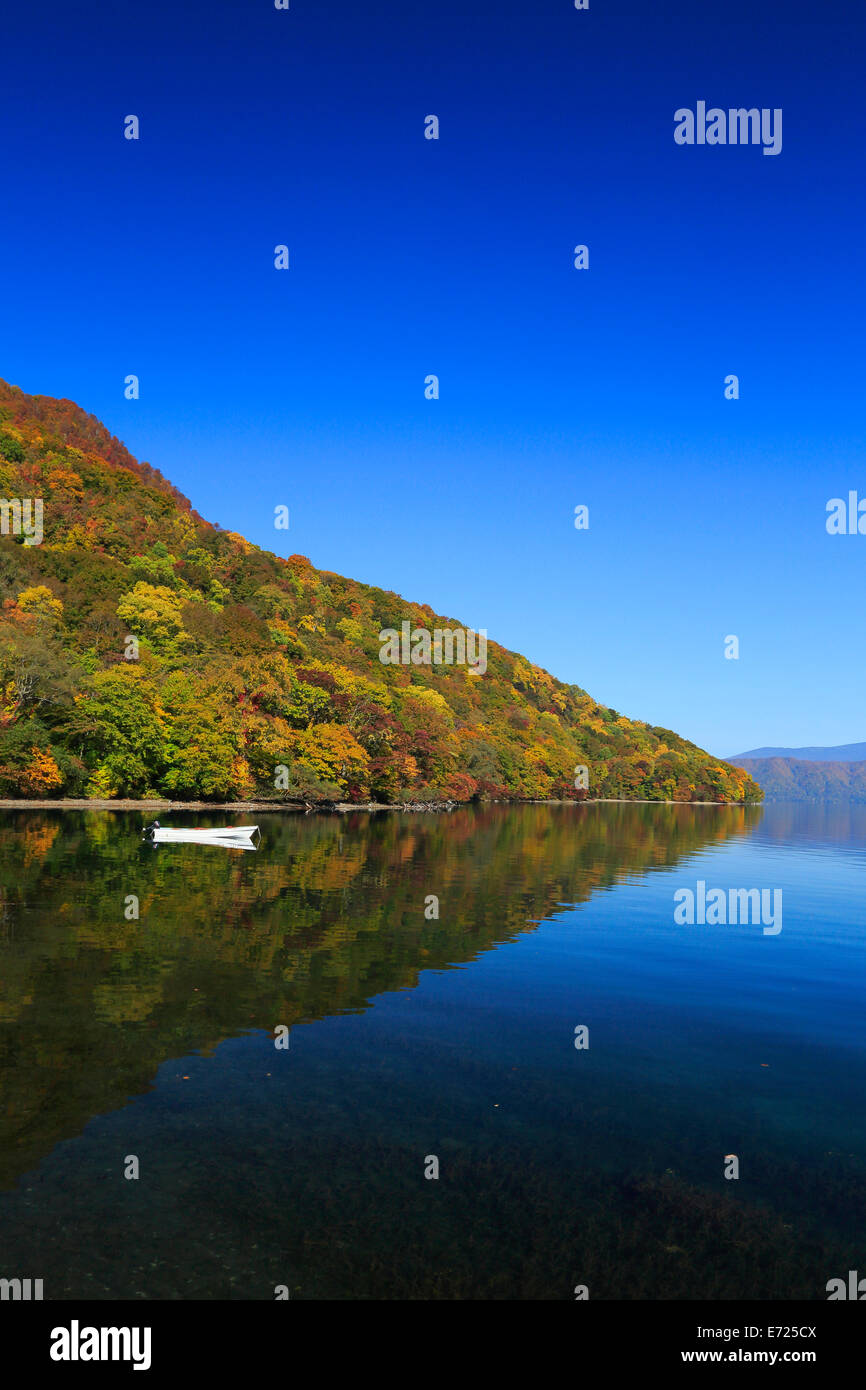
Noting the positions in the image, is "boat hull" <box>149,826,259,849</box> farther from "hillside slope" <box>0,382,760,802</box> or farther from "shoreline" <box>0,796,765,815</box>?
"hillside slope" <box>0,382,760,802</box>

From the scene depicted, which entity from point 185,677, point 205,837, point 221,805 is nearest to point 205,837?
point 205,837

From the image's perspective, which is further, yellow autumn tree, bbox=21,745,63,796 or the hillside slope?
the hillside slope

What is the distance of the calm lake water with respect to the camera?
31.7 ft

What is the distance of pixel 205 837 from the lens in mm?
50719

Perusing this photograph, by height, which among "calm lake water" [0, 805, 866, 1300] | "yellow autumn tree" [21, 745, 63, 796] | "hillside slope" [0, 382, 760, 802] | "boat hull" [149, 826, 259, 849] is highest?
"hillside slope" [0, 382, 760, 802]

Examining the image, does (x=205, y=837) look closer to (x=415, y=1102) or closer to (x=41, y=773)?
(x=41, y=773)

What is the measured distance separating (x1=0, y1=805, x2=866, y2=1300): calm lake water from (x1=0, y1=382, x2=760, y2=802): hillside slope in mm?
49689

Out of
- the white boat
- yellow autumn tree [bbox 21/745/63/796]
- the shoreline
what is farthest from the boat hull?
yellow autumn tree [bbox 21/745/63/796]

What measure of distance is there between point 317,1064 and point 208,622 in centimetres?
9866

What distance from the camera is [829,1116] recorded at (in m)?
14.6

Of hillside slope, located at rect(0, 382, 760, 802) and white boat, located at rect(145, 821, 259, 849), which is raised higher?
hillside slope, located at rect(0, 382, 760, 802)

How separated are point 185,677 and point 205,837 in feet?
133
